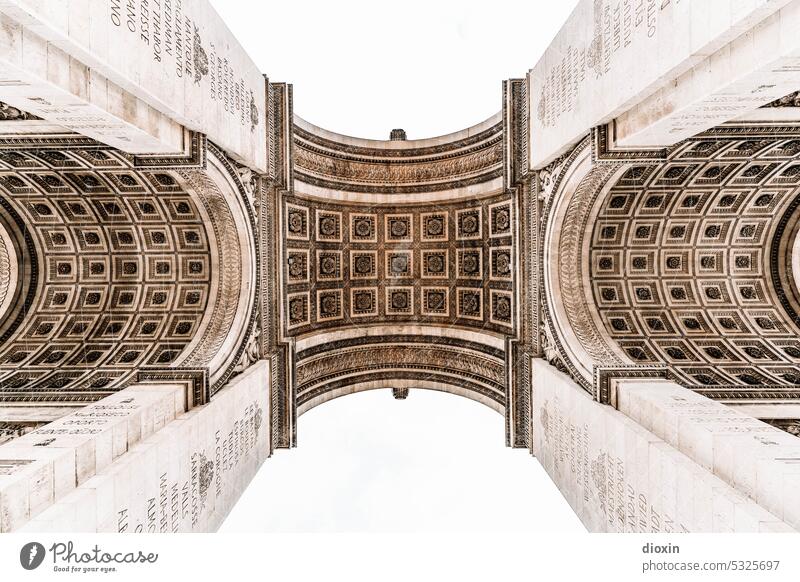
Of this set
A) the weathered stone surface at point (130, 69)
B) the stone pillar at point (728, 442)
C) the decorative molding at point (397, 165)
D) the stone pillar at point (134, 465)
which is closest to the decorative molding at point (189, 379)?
the stone pillar at point (134, 465)

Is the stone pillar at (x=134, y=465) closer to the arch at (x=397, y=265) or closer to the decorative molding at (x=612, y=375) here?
the arch at (x=397, y=265)

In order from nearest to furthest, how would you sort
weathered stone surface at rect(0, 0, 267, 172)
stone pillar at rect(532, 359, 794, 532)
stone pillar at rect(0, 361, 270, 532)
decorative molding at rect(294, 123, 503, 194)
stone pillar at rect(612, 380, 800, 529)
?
weathered stone surface at rect(0, 0, 267, 172) → stone pillar at rect(612, 380, 800, 529) → stone pillar at rect(0, 361, 270, 532) → stone pillar at rect(532, 359, 794, 532) → decorative molding at rect(294, 123, 503, 194)

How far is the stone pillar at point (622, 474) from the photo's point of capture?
7.74 metres

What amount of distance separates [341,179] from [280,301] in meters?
6.78

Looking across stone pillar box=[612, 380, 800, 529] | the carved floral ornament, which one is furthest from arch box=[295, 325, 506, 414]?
stone pillar box=[612, 380, 800, 529]

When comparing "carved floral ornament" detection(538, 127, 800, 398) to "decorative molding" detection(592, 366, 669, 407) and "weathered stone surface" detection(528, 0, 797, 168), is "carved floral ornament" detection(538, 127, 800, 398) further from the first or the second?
"weathered stone surface" detection(528, 0, 797, 168)

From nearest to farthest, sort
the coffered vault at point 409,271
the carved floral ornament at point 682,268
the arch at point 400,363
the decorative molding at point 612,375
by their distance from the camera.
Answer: the coffered vault at point 409,271 < the decorative molding at point 612,375 < the carved floral ornament at point 682,268 < the arch at point 400,363

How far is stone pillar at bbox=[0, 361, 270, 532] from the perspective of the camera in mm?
7383

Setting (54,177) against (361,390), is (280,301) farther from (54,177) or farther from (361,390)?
(54,177)

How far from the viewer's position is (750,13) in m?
6.09

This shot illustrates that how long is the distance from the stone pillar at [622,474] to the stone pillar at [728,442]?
0.52 feet

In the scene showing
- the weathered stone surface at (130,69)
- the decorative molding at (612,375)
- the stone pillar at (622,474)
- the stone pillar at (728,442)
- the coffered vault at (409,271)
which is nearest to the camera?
the weathered stone surface at (130,69)

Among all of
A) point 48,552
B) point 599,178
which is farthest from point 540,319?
point 48,552

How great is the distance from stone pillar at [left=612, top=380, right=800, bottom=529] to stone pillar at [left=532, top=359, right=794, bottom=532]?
0.16 metres
